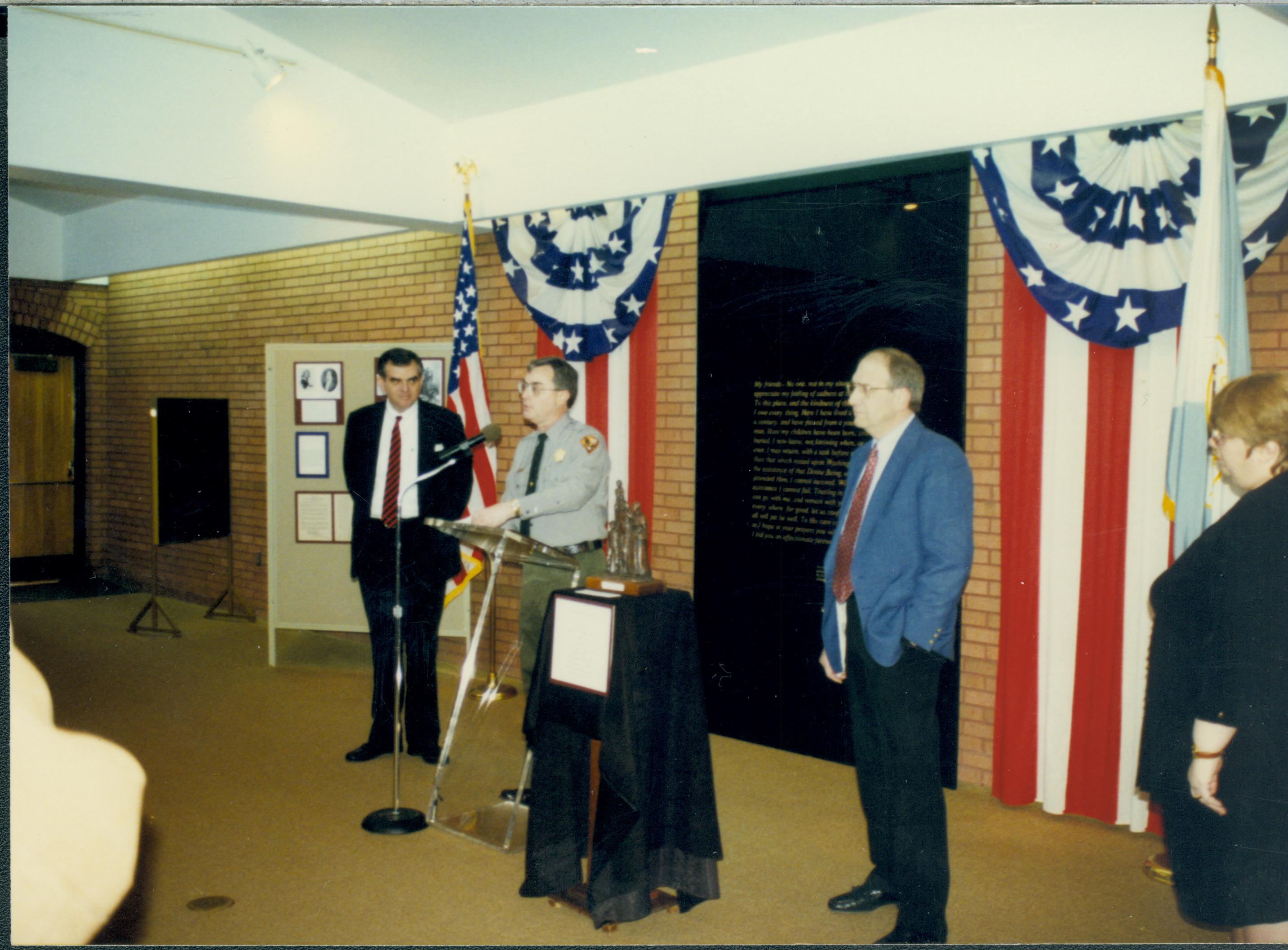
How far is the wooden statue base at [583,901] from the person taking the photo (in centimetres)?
272

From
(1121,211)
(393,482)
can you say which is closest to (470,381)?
(393,482)

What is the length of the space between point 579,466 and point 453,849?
4.57 feet

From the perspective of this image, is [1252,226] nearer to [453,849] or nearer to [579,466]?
[579,466]

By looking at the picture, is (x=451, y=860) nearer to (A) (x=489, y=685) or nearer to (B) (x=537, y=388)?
(B) (x=537, y=388)

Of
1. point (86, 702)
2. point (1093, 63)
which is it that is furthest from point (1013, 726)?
point (86, 702)

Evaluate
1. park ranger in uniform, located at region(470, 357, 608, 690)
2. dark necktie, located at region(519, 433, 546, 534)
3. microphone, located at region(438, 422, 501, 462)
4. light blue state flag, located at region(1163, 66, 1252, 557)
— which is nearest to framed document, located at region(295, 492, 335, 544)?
park ranger in uniform, located at region(470, 357, 608, 690)

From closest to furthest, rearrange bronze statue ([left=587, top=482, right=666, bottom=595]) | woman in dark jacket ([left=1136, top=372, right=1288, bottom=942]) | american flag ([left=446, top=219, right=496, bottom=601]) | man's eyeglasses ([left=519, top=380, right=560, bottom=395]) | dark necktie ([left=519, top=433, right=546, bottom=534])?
1. woman in dark jacket ([left=1136, top=372, right=1288, bottom=942])
2. bronze statue ([left=587, top=482, right=666, bottom=595])
3. man's eyeglasses ([left=519, top=380, right=560, bottom=395])
4. dark necktie ([left=519, top=433, right=546, bottom=534])
5. american flag ([left=446, top=219, right=496, bottom=601])

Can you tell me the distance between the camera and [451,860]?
3.12m

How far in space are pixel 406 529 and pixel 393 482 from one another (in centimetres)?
21

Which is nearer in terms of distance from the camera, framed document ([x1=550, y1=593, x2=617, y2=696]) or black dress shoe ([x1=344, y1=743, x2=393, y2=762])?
framed document ([x1=550, y1=593, x2=617, y2=696])

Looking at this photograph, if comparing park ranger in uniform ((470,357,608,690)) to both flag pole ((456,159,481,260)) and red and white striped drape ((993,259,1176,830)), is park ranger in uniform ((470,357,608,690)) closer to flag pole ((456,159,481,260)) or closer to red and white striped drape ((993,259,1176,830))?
red and white striped drape ((993,259,1176,830))

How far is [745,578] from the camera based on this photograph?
4.29 metres

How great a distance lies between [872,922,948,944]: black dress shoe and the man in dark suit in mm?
2197

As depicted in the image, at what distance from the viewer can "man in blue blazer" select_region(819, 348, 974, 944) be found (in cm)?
245
